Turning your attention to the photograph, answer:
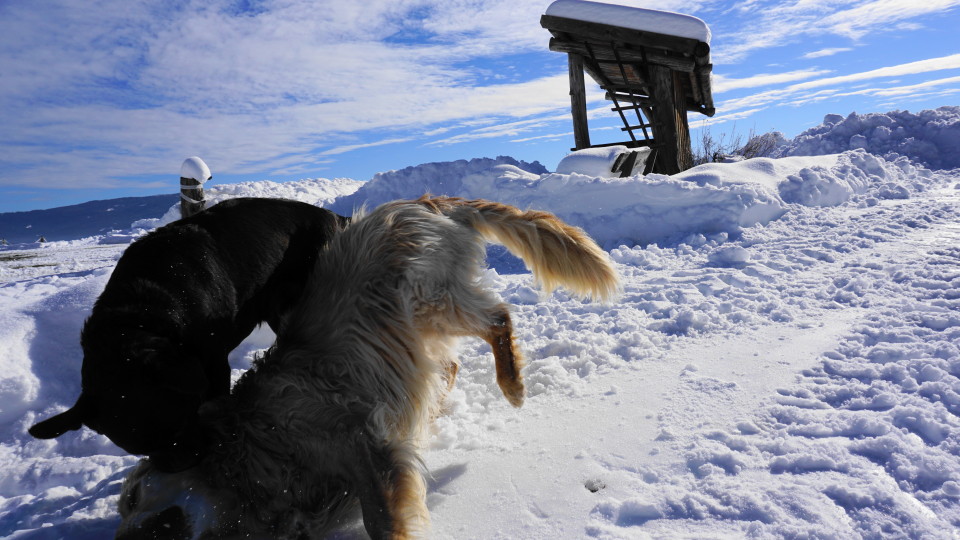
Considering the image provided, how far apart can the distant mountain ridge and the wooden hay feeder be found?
15.6 m

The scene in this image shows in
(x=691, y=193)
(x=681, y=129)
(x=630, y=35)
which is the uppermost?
(x=630, y=35)

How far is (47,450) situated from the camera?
297 centimetres

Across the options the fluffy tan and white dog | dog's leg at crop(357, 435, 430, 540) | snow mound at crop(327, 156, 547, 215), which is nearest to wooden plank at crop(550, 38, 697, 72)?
snow mound at crop(327, 156, 547, 215)

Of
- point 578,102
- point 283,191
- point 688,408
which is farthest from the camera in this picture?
point 283,191

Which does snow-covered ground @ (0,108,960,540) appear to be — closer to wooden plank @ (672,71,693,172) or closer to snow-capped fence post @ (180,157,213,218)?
snow-capped fence post @ (180,157,213,218)

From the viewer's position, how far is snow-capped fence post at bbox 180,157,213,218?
17.7 ft

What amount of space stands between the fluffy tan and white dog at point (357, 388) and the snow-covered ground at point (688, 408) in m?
0.23

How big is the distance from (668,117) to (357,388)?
9.26 m

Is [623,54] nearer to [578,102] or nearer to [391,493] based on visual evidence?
[578,102]

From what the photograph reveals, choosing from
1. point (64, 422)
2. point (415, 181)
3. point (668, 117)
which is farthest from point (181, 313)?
point (415, 181)

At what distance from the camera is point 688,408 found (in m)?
2.85

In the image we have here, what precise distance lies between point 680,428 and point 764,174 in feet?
26.6

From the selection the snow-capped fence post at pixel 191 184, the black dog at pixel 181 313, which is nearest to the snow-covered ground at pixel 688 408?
the black dog at pixel 181 313

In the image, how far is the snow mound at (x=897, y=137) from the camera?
545 inches
